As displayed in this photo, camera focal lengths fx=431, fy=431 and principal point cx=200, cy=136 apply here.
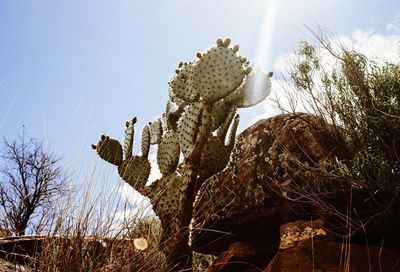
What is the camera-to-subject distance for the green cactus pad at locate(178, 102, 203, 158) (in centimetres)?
400

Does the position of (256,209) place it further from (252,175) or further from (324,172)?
(324,172)

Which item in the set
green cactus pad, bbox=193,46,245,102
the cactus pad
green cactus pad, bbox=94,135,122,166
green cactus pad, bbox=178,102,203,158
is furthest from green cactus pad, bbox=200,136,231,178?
green cactus pad, bbox=94,135,122,166

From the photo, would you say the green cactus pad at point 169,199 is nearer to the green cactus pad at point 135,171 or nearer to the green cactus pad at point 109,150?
the green cactus pad at point 135,171

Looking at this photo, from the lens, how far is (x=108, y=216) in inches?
112

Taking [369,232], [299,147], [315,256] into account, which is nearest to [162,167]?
[299,147]

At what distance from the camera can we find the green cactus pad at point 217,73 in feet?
12.3

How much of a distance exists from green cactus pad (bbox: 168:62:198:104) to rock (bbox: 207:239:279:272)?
5.15ft

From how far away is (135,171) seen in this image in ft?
13.4

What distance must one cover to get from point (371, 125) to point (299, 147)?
673 mm

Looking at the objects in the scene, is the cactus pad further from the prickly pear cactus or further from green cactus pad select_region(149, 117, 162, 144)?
green cactus pad select_region(149, 117, 162, 144)

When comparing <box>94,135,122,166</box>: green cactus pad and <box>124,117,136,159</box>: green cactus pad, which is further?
<box>124,117,136,159</box>: green cactus pad

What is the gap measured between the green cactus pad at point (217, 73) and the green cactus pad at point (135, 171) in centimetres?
90

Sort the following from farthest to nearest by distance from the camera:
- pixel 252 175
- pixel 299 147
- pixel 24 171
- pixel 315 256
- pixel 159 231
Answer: pixel 24 171
pixel 252 175
pixel 299 147
pixel 159 231
pixel 315 256

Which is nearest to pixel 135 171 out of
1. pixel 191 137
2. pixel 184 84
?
pixel 191 137
